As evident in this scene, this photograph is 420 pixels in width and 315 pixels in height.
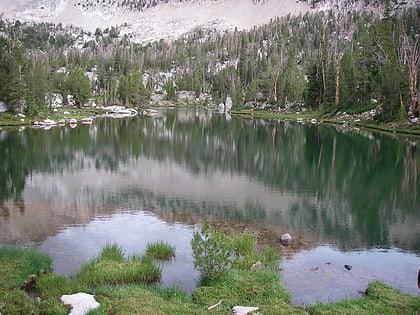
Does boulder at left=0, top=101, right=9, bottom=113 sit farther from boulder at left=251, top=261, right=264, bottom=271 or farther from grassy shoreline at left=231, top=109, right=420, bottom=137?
boulder at left=251, top=261, right=264, bottom=271

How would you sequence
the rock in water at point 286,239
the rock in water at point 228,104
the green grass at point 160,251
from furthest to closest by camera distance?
1. the rock in water at point 228,104
2. the rock in water at point 286,239
3. the green grass at point 160,251

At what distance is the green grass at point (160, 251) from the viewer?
1956 cm

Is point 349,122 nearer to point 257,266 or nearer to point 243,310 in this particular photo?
point 257,266

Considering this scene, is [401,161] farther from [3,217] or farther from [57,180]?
[3,217]

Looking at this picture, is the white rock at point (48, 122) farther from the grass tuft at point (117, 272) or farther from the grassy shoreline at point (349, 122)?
the grass tuft at point (117, 272)

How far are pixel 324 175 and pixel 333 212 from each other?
12722mm

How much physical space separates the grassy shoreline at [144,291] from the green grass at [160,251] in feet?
4.40

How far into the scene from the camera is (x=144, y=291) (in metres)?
14.6

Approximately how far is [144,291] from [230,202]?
1687 centimetres

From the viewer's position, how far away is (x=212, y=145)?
60219 millimetres

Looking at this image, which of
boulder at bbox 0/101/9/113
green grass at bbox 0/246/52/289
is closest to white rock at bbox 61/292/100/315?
green grass at bbox 0/246/52/289

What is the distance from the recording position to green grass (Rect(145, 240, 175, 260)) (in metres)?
19.6

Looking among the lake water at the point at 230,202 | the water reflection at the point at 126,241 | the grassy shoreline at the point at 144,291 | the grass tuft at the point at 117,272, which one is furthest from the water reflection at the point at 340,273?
the grass tuft at the point at 117,272

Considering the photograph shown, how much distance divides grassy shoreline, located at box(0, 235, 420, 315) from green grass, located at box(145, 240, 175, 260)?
52.8 inches
